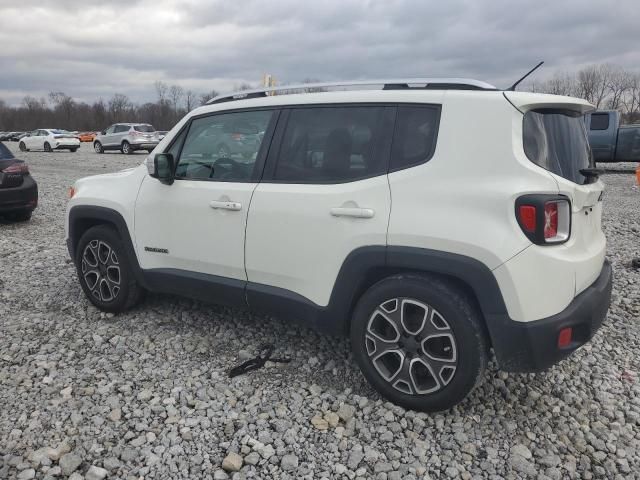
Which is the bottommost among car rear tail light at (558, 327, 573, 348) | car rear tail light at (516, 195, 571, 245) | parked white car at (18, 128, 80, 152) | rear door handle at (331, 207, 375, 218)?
parked white car at (18, 128, 80, 152)

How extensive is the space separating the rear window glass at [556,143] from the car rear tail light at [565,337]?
2.63 ft

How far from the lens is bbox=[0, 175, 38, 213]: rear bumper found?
8.23m

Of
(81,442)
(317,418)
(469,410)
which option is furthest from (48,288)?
(469,410)

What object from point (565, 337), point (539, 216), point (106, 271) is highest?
point (539, 216)

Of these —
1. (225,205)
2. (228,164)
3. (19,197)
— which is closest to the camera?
(225,205)

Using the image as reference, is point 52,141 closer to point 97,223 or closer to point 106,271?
point 97,223

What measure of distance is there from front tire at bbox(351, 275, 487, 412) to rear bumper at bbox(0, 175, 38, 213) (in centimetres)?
730

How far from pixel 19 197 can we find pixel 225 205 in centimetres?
637

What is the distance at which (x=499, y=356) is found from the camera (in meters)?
2.72

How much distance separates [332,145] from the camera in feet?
10.6

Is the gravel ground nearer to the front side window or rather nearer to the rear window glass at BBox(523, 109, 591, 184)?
the front side window

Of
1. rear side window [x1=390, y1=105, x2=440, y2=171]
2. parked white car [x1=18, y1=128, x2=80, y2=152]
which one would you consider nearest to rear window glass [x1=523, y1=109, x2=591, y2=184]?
rear side window [x1=390, y1=105, x2=440, y2=171]

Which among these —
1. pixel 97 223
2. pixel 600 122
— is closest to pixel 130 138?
pixel 600 122

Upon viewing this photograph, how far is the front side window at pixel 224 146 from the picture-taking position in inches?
142
